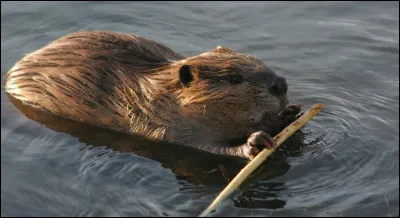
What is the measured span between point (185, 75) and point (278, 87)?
91 cm

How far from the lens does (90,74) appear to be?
7.87 m

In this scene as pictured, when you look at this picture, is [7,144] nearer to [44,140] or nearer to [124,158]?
[44,140]

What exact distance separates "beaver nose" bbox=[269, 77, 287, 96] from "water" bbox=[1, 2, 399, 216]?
612mm

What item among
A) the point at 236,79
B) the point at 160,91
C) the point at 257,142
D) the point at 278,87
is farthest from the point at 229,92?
the point at 160,91

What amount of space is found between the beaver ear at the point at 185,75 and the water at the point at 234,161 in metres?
0.68

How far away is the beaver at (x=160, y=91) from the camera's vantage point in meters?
7.25

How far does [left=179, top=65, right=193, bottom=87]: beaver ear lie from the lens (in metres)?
7.32

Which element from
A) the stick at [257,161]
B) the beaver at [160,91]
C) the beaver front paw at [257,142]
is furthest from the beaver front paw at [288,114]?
the beaver front paw at [257,142]

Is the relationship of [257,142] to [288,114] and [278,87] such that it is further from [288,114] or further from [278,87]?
[288,114]

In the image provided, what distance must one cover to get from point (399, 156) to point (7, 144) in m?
3.87

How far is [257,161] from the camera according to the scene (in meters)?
6.71

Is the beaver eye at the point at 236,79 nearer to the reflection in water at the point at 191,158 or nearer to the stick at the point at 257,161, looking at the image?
the stick at the point at 257,161

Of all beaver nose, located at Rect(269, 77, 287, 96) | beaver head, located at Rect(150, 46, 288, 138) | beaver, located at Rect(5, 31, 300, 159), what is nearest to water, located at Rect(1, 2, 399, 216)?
beaver, located at Rect(5, 31, 300, 159)

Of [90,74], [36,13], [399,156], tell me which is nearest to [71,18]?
[36,13]
